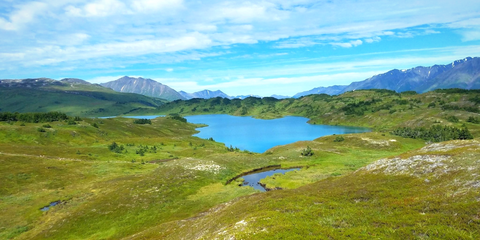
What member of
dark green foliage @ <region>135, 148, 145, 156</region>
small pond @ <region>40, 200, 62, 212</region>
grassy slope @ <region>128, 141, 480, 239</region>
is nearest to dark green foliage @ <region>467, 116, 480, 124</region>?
grassy slope @ <region>128, 141, 480, 239</region>

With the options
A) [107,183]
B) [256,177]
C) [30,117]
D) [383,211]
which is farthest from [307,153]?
[30,117]

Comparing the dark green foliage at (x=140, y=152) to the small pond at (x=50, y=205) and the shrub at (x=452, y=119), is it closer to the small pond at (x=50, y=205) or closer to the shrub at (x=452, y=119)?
the small pond at (x=50, y=205)

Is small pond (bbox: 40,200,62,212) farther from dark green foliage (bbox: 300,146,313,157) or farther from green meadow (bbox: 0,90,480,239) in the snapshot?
dark green foliage (bbox: 300,146,313,157)

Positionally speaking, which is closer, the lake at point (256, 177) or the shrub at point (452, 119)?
the lake at point (256, 177)

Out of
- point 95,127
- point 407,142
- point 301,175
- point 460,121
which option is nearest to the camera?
point 301,175

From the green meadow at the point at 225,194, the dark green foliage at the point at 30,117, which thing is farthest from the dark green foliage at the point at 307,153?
the dark green foliage at the point at 30,117

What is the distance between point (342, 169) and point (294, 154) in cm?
3226

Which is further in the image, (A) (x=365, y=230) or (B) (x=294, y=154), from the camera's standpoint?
(B) (x=294, y=154)

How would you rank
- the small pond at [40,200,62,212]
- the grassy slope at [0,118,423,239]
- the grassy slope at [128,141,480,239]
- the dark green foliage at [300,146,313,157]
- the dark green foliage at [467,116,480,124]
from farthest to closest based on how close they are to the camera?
1. the dark green foliage at [467,116,480,124]
2. the dark green foliage at [300,146,313,157]
3. the small pond at [40,200,62,212]
4. the grassy slope at [0,118,423,239]
5. the grassy slope at [128,141,480,239]

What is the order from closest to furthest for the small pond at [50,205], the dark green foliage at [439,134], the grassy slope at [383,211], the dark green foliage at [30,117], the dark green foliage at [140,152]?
the grassy slope at [383,211], the small pond at [50,205], the dark green foliage at [140,152], the dark green foliage at [439,134], the dark green foliage at [30,117]

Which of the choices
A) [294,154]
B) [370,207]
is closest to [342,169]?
[294,154]

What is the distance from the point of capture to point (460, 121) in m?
188

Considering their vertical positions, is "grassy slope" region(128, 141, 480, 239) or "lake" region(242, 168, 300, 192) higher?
"grassy slope" region(128, 141, 480, 239)

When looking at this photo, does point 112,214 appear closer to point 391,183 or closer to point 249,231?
point 249,231
